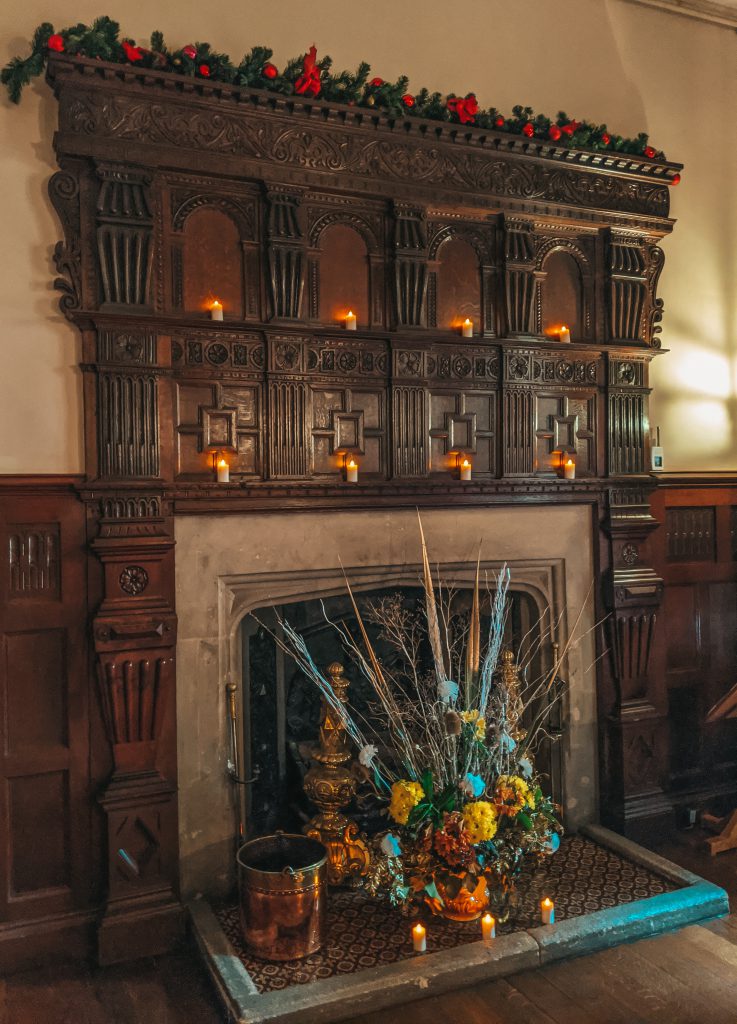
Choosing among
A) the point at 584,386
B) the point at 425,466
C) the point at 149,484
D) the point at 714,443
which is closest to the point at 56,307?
the point at 149,484

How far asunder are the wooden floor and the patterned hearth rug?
174 millimetres

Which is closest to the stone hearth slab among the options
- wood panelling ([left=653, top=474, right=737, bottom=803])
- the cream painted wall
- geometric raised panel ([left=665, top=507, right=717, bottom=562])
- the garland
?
wood panelling ([left=653, top=474, right=737, bottom=803])

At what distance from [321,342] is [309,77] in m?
1.03

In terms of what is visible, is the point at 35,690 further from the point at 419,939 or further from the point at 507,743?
the point at 507,743

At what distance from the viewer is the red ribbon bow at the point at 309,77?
333cm

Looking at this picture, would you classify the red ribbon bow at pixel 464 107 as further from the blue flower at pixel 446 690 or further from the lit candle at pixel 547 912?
the lit candle at pixel 547 912

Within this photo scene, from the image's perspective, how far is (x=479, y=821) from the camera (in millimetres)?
3062

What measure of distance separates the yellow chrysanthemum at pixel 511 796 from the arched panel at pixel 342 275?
6.48ft

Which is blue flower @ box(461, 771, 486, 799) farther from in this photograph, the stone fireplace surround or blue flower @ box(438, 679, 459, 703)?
the stone fireplace surround

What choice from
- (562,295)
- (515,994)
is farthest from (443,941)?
(562,295)

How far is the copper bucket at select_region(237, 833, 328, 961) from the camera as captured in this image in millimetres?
2969

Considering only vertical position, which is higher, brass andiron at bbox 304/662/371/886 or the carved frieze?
the carved frieze

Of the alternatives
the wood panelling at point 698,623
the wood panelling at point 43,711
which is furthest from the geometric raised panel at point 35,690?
the wood panelling at point 698,623

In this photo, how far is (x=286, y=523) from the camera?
138 inches
